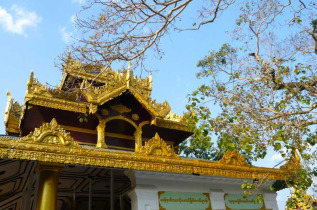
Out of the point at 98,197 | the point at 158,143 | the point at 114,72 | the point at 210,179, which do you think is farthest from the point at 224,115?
the point at 114,72

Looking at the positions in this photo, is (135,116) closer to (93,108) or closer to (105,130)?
(105,130)

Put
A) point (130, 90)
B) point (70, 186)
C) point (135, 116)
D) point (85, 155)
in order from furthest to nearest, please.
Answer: point (135, 116)
point (130, 90)
point (70, 186)
point (85, 155)

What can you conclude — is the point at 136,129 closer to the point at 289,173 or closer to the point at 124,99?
the point at 124,99

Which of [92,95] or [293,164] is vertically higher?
[92,95]

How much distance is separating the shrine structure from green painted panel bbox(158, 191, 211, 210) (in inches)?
1.0

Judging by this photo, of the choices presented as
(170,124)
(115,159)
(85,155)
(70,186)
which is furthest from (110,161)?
(170,124)

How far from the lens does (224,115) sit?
28.6 ft

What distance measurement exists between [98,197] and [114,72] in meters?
5.94

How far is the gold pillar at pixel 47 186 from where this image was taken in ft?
18.6

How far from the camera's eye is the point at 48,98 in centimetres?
999

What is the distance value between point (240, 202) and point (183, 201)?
2160mm

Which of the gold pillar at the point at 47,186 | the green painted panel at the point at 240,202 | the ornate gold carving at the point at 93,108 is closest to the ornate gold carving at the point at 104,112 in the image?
the ornate gold carving at the point at 93,108

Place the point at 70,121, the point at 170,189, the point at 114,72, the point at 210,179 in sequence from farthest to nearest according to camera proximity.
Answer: the point at 114,72
the point at 70,121
the point at 210,179
the point at 170,189

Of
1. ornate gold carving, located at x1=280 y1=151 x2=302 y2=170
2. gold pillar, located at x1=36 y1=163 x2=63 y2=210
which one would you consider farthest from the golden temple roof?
ornate gold carving, located at x1=280 y1=151 x2=302 y2=170
